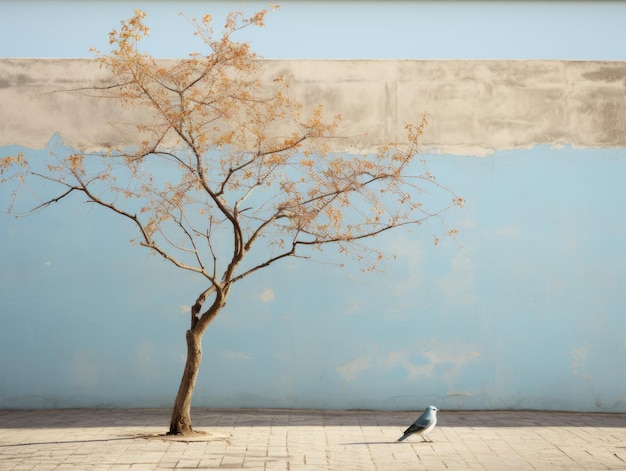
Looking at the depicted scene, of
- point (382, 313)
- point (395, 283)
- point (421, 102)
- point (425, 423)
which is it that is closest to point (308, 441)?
point (425, 423)

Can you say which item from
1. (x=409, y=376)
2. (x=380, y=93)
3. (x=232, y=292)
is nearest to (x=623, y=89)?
(x=380, y=93)

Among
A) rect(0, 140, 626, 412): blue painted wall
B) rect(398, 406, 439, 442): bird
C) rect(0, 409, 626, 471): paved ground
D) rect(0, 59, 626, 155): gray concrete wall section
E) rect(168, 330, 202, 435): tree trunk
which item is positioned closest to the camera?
rect(0, 409, 626, 471): paved ground

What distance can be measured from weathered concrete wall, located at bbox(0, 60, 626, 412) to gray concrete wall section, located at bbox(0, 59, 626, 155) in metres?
0.01

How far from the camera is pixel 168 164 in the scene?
10.4m

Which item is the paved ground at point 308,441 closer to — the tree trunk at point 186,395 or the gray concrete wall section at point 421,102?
the tree trunk at point 186,395

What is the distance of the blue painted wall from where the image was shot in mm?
10195

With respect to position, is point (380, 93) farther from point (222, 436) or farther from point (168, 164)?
point (222, 436)

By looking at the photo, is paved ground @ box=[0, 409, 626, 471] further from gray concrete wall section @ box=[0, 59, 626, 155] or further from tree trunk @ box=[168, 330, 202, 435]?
gray concrete wall section @ box=[0, 59, 626, 155]

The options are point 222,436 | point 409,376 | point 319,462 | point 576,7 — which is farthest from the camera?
point 576,7

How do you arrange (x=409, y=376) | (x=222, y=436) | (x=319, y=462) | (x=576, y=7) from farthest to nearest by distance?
(x=576, y=7) → (x=409, y=376) → (x=222, y=436) → (x=319, y=462)

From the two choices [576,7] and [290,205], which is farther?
[576,7]

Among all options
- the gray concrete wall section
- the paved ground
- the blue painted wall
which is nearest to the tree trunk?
the paved ground

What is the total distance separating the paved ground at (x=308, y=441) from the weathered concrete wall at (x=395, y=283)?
354 millimetres

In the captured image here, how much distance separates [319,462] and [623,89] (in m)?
5.58
